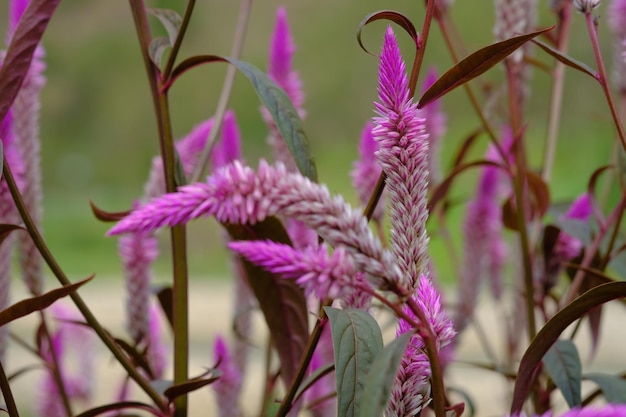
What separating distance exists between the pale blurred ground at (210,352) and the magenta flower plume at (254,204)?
3.55 ft

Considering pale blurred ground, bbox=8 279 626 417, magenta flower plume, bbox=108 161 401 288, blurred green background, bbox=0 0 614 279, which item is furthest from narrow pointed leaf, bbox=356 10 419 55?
blurred green background, bbox=0 0 614 279

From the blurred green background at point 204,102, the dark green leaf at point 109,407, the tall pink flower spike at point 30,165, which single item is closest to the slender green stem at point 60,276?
the dark green leaf at point 109,407

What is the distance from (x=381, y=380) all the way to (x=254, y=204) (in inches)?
2.1

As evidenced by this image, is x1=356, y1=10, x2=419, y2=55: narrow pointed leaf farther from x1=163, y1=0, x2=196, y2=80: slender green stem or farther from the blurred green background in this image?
the blurred green background

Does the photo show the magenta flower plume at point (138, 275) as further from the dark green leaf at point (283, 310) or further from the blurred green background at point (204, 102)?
the blurred green background at point (204, 102)

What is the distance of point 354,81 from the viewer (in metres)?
3.10

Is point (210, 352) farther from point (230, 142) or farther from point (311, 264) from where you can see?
point (311, 264)

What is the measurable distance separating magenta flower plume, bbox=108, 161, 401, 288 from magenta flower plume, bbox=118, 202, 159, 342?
0.32 metres

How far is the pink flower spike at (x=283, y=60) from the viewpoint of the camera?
0.51 m

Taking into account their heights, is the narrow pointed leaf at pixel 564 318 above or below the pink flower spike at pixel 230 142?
below

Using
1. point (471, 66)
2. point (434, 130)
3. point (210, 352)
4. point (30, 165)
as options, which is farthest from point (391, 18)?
point (210, 352)

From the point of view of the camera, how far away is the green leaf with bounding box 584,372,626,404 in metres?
0.40

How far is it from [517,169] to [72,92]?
2.94 metres

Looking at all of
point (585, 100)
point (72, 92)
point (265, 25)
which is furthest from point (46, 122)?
point (585, 100)
